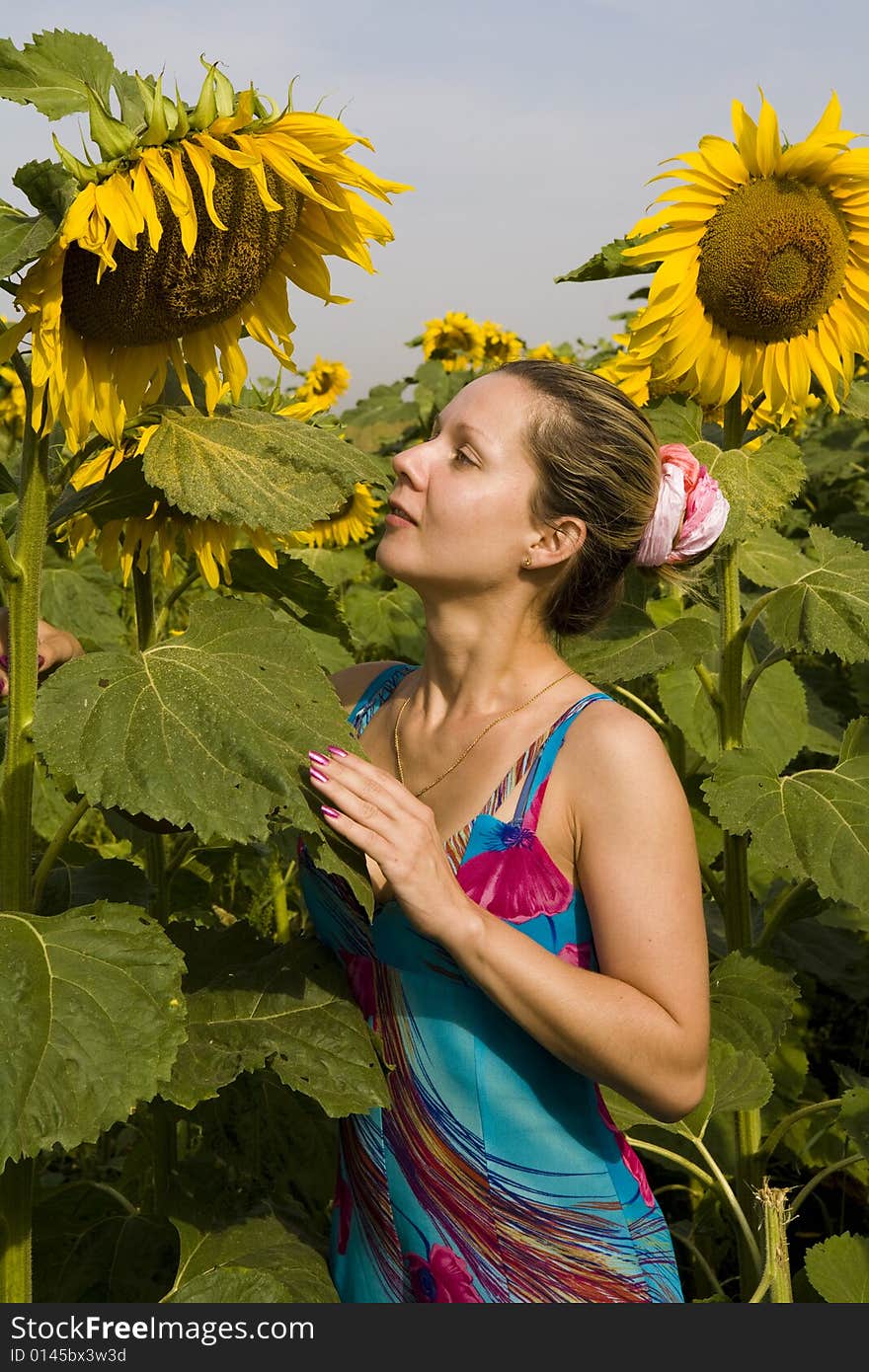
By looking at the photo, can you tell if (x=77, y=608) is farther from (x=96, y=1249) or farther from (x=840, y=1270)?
(x=840, y=1270)

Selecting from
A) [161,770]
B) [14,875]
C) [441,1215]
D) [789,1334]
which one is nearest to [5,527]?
[14,875]

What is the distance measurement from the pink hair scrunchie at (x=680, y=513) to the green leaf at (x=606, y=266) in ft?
2.22

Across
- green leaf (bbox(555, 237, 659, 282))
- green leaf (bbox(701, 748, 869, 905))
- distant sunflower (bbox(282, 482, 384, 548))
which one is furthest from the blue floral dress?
distant sunflower (bbox(282, 482, 384, 548))

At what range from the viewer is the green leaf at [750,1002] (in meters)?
2.59

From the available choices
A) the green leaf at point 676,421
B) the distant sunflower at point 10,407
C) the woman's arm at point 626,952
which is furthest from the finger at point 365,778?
the distant sunflower at point 10,407

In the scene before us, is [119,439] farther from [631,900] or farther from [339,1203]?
[339,1203]

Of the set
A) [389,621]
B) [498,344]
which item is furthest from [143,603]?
[498,344]

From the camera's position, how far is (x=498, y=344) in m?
6.75

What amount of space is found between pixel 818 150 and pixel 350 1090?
2.01 metres

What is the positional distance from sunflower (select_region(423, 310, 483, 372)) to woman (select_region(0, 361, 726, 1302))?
15.2ft

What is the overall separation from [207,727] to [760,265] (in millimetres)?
1759

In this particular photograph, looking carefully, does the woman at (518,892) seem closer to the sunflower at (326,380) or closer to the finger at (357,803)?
the finger at (357,803)

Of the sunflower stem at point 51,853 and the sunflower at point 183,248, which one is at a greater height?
the sunflower at point 183,248

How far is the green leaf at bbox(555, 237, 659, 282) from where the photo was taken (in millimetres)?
2787
